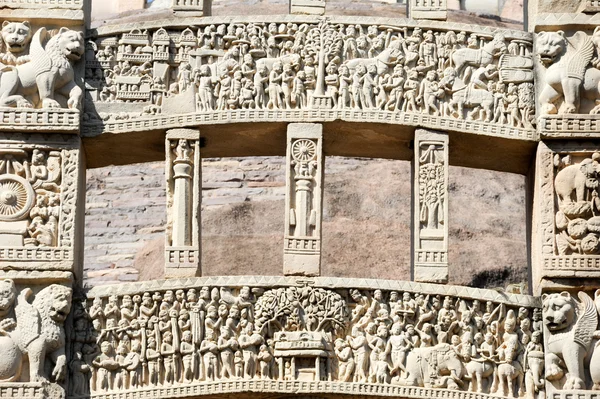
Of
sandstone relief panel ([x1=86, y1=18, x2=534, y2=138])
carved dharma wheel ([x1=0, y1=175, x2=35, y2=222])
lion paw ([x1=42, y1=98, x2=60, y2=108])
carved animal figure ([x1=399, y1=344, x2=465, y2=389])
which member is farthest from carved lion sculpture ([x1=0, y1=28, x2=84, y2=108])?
carved animal figure ([x1=399, y1=344, x2=465, y2=389])

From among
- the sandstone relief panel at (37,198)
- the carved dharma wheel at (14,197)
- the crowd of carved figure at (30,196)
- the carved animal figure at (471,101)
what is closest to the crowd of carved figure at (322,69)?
the carved animal figure at (471,101)

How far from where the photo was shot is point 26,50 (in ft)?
53.3

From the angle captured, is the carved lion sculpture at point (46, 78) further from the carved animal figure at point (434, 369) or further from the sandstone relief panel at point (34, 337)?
the carved animal figure at point (434, 369)

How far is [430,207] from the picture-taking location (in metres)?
15.9

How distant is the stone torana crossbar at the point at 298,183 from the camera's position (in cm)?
1542

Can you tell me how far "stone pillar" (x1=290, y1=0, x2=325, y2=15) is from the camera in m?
16.5

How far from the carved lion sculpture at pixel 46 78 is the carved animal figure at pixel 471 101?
2.93 m

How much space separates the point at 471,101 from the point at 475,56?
38 cm

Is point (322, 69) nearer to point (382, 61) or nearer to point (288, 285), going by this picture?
point (382, 61)

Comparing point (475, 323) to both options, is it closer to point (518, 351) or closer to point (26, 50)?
point (518, 351)

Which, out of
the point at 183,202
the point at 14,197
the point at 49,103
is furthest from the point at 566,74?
the point at 14,197

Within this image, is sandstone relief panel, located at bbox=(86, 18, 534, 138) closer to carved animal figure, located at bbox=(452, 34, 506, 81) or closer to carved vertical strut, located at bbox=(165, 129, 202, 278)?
carved animal figure, located at bbox=(452, 34, 506, 81)

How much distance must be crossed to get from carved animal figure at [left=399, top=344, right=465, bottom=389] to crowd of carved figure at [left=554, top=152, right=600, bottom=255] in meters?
1.22

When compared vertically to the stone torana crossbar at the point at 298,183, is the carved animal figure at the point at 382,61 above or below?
above
